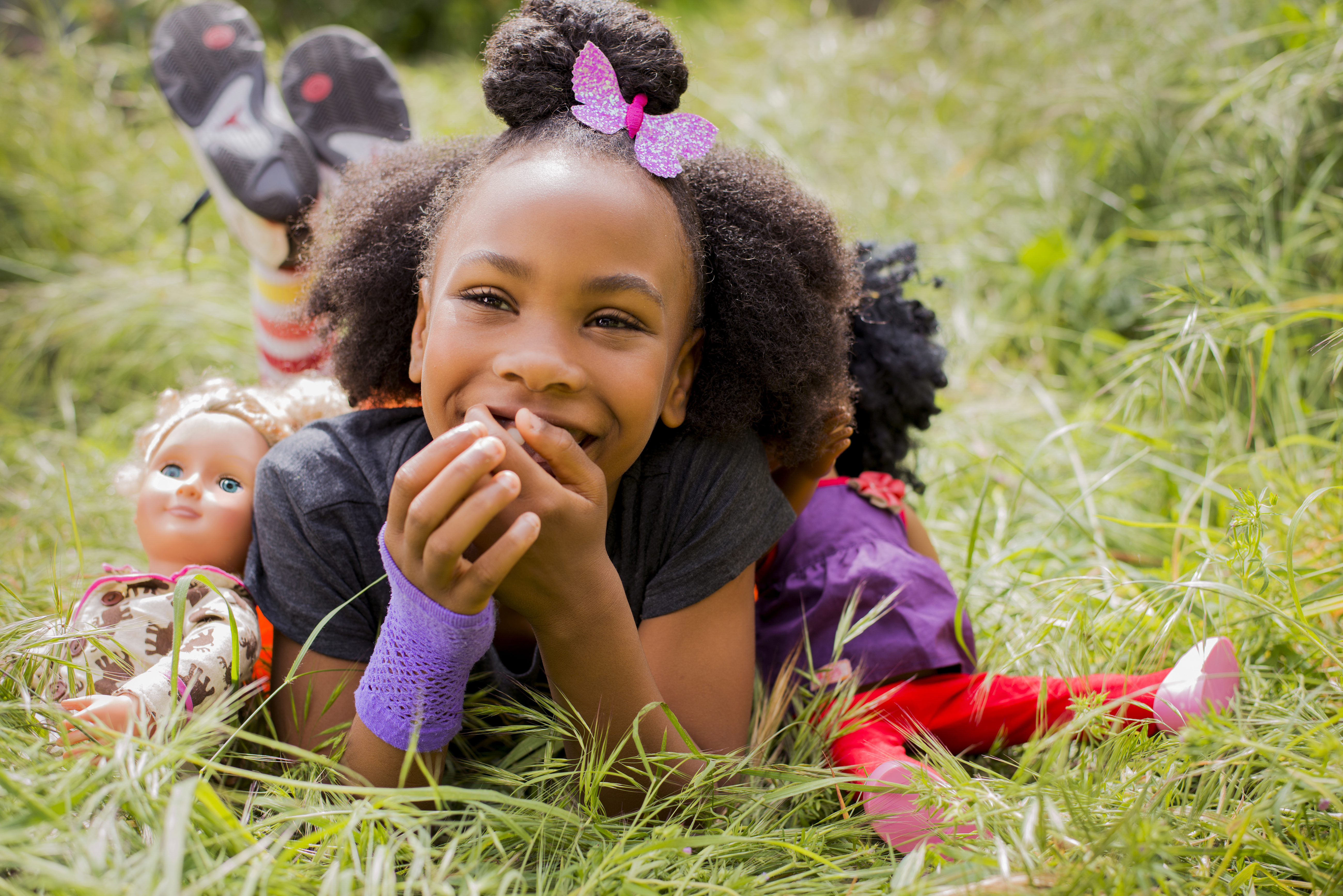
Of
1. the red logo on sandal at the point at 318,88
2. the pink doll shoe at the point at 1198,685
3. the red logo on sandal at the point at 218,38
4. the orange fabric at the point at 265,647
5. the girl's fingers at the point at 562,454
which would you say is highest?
the red logo on sandal at the point at 218,38

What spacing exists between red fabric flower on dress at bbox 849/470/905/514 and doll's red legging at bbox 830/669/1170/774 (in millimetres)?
394

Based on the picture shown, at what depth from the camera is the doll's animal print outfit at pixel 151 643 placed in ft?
4.80

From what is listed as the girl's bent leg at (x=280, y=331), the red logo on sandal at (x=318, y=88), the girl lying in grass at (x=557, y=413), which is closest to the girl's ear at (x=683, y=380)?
the girl lying in grass at (x=557, y=413)

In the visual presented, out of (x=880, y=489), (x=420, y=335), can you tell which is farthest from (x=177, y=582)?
(x=880, y=489)

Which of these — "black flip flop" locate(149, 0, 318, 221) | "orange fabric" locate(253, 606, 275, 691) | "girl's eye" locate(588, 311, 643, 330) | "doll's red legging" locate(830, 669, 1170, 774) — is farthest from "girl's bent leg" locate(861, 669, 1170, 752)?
"black flip flop" locate(149, 0, 318, 221)

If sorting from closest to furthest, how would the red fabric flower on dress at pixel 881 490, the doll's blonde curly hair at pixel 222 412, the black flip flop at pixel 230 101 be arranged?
1. the doll's blonde curly hair at pixel 222 412
2. the red fabric flower on dress at pixel 881 490
3. the black flip flop at pixel 230 101

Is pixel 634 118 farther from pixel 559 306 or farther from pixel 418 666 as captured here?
pixel 418 666

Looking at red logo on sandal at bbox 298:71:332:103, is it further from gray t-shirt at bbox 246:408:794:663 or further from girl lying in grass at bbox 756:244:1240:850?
girl lying in grass at bbox 756:244:1240:850

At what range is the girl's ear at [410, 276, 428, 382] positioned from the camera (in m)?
1.64

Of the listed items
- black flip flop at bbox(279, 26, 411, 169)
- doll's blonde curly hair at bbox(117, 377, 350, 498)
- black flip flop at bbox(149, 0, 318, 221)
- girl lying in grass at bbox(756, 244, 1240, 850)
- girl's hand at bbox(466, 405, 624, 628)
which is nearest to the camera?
girl's hand at bbox(466, 405, 624, 628)

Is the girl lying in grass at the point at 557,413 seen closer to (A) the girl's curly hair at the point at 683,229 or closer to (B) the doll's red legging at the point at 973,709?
(A) the girl's curly hair at the point at 683,229

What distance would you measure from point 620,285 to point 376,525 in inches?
23.3

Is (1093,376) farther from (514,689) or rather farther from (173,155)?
(173,155)

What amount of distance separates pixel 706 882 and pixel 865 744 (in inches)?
19.9
